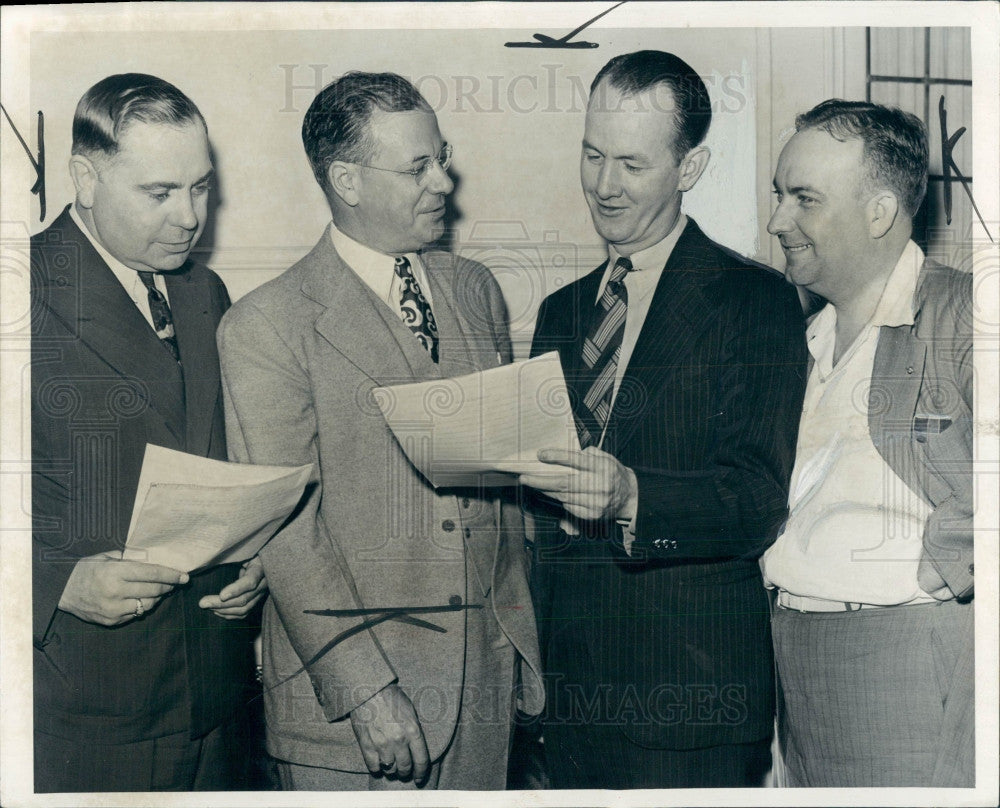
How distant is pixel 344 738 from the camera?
3.50 metres

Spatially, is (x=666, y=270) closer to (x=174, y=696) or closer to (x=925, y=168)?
(x=925, y=168)

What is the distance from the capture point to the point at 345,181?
3.51m

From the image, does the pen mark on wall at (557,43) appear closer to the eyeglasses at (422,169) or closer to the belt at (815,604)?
the eyeglasses at (422,169)

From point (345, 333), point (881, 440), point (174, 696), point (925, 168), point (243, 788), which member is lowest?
point (243, 788)

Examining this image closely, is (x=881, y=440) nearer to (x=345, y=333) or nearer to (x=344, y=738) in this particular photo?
(x=345, y=333)

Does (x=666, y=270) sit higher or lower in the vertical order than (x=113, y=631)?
higher

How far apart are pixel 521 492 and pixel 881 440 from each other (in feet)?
3.87

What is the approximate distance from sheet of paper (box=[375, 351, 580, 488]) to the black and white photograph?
0.01 m

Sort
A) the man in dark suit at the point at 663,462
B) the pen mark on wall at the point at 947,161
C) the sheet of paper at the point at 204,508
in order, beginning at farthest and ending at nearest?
1. the pen mark on wall at the point at 947,161
2. the man in dark suit at the point at 663,462
3. the sheet of paper at the point at 204,508

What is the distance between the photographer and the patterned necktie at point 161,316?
3484 millimetres

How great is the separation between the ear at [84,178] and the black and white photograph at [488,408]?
12mm

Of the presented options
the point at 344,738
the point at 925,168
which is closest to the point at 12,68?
the point at 344,738

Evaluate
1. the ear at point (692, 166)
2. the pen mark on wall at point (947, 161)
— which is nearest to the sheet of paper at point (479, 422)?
the ear at point (692, 166)

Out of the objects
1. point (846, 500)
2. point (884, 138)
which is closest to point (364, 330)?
point (846, 500)
